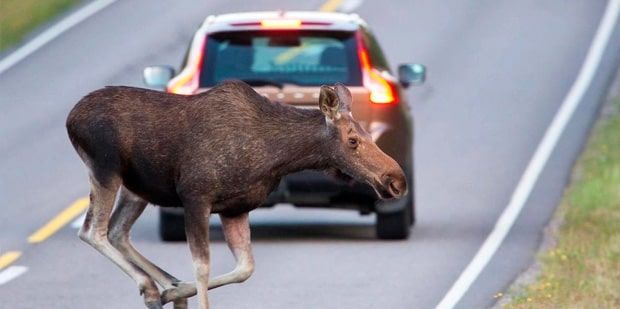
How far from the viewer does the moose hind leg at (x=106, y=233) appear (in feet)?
39.9

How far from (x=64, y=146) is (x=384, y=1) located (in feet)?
49.6

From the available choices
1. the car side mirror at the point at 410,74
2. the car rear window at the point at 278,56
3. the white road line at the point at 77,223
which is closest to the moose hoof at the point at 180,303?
the car rear window at the point at 278,56

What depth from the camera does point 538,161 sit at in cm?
2555

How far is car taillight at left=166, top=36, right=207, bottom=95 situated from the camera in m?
17.7

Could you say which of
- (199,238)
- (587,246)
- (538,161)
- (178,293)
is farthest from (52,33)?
(199,238)

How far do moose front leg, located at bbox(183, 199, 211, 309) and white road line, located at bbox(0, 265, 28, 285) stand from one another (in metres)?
4.04

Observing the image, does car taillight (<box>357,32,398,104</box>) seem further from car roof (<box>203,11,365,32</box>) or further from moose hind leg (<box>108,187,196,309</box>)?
moose hind leg (<box>108,187,196,309</box>)

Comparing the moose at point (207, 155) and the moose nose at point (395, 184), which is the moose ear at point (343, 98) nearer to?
the moose at point (207, 155)

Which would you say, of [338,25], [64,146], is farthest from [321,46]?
[64,146]

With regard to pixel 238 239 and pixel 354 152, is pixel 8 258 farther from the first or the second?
pixel 354 152

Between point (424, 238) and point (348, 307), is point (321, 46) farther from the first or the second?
point (348, 307)

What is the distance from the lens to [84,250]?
17.8m

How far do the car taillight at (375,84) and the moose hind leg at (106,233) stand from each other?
563cm

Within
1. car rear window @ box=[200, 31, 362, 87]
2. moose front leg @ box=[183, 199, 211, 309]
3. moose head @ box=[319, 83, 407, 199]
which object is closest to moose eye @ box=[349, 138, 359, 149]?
moose head @ box=[319, 83, 407, 199]
